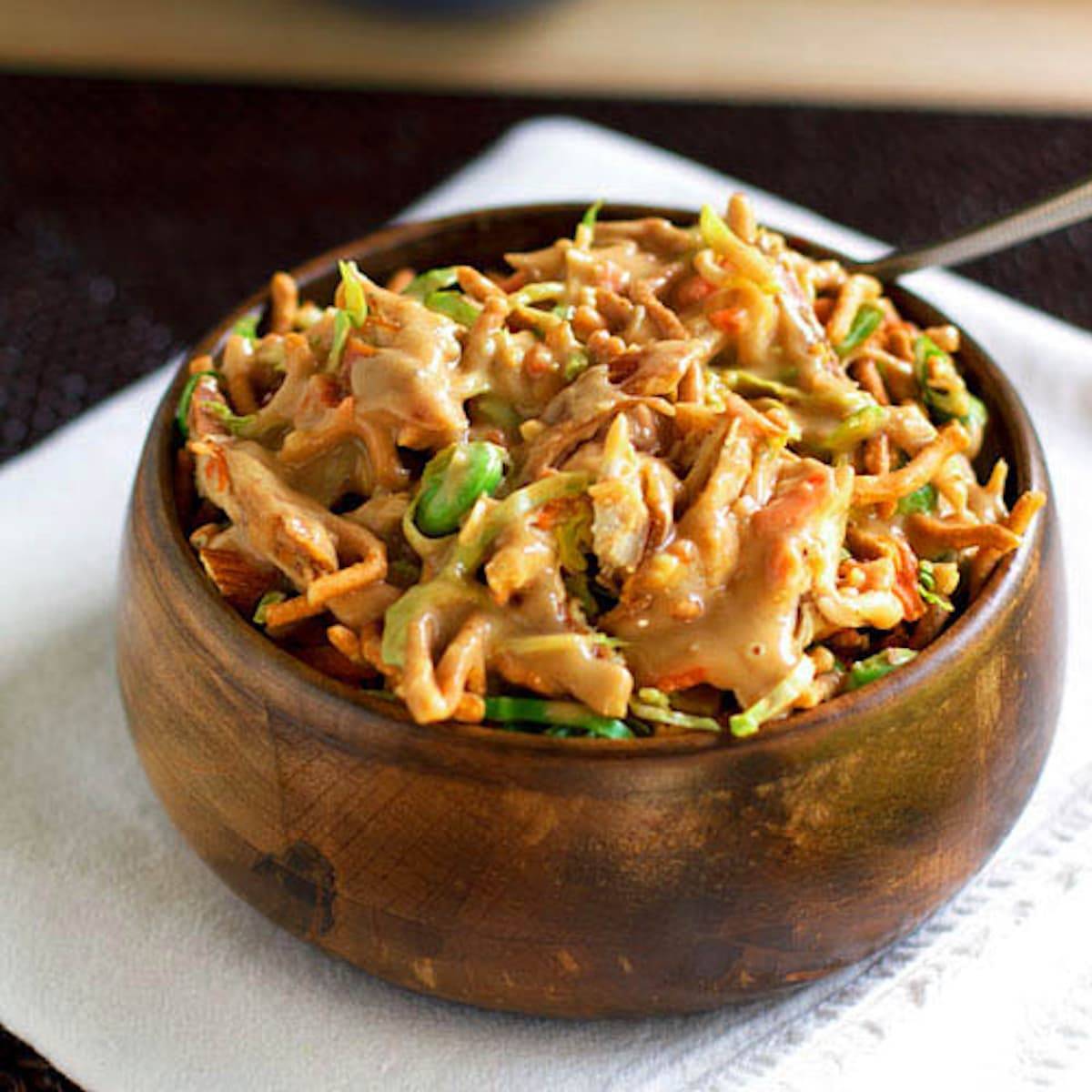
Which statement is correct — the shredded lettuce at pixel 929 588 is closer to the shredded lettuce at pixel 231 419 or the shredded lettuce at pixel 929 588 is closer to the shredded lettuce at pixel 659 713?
the shredded lettuce at pixel 659 713

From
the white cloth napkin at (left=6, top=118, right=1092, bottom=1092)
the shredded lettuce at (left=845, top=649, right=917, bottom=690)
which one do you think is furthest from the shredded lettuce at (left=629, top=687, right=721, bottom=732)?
the white cloth napkin at (left=6, top=118, right=1092, bottom=1092)

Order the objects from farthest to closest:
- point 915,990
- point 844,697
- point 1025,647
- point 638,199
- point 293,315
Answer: point 638,199 < point 293,315 < point 915,990 < point 1025,647 < point 844,697

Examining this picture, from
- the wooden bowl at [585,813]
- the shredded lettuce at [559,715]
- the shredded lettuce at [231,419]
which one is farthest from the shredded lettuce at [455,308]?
the shredded lettuce at [559,715]

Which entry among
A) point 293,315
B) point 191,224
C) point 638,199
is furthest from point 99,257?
point 293,315

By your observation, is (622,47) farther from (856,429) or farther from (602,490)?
(602,490)

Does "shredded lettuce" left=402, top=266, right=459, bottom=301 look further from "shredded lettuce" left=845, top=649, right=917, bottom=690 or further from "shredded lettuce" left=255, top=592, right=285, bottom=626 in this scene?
"shredded lettuce" left=845, top=649, right=917, bottom=690

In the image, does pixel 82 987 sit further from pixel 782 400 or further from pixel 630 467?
pixel 782 400
